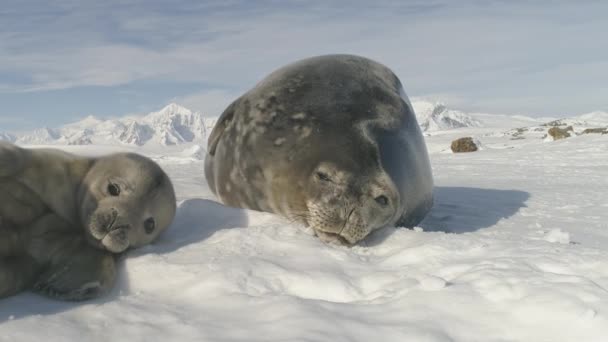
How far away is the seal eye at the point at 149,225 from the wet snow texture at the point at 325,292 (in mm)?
Answer: 119

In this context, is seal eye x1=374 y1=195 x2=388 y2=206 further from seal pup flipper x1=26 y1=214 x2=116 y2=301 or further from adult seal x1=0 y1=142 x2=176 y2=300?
seal pup flipper x1=26 y1=214 x2=116 y2=301

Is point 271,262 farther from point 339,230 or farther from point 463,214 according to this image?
point 463,214

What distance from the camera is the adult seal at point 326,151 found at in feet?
9.11

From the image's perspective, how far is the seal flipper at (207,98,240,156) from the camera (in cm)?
379

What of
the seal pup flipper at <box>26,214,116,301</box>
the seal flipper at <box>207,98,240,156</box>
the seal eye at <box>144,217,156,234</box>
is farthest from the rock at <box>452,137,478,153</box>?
the seal pup flipper at <box>26,214,116,301</box>

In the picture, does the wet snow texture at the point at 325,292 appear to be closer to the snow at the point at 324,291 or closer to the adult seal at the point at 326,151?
the snow at the point at 324,291

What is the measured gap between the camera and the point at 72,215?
101 inches

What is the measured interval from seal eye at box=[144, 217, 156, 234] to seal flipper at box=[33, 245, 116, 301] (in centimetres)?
33

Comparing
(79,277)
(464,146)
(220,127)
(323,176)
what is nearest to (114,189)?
(79,277)

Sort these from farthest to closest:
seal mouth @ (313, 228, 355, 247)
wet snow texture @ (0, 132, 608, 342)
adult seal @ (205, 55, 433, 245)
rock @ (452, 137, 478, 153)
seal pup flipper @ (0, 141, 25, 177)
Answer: rock @ (452, 137, 478, 153) < adult seal @ (205, 55, 433, 245) < seal mouth @ (313, 228, 355, 247) < seal pup flipper @ (0, 141, 25, 177) < wet snow texture @ (0, 132, 608, 342)

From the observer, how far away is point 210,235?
2631 millimetres

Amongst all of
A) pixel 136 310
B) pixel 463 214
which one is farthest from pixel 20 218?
pixel 463 214

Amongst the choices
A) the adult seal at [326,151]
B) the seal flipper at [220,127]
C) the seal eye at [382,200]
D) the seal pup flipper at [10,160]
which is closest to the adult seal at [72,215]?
the seal pup flipper at [10,160]

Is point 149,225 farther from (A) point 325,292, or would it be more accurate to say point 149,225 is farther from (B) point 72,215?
(A) point 325,292
